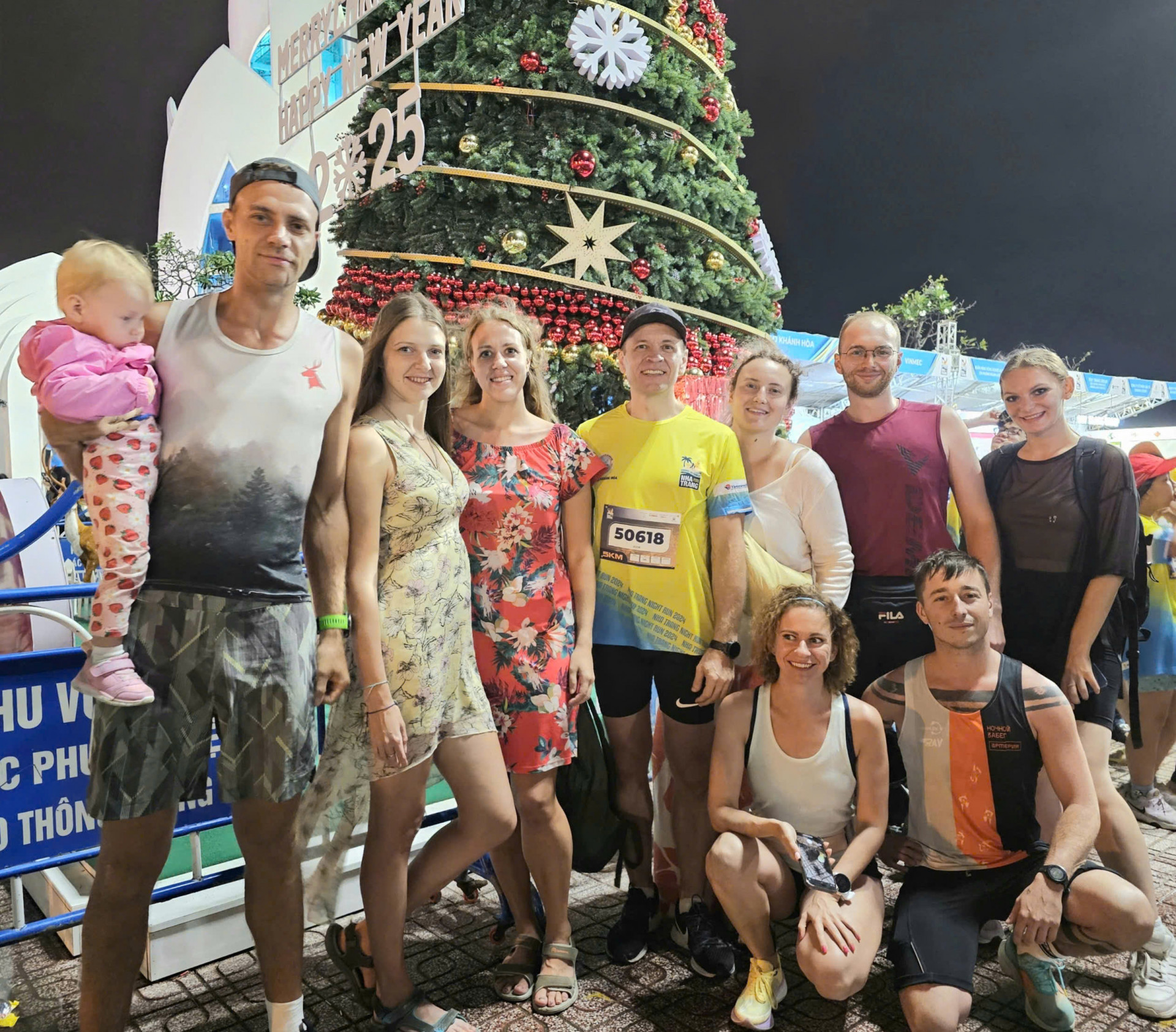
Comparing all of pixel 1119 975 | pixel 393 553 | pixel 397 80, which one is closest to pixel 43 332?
pixel 393 553

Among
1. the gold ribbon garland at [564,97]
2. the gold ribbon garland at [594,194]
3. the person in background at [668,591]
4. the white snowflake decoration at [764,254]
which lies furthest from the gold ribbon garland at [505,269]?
the person in background at [668,591]

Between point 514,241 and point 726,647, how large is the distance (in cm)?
248

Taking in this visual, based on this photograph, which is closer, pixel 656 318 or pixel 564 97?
pixel 656 318

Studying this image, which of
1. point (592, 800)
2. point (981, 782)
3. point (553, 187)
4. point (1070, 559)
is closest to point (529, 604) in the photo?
point (592, 800)

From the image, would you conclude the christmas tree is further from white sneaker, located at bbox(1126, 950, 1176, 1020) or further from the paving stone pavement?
white sneaker, located at bbox(1126, 950, 1176, 1020)

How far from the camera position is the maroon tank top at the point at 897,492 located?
2672mm

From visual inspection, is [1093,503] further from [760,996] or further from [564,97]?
[564,97]

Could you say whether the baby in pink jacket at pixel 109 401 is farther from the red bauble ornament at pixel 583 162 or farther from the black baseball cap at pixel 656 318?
the red bauble ornament at pixel 583 162

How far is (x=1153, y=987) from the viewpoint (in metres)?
2.23

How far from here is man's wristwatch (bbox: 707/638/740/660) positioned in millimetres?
2451

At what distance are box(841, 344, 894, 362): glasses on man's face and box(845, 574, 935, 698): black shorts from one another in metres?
0.74

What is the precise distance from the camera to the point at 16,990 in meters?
2.30

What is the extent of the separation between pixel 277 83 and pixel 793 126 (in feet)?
53.0

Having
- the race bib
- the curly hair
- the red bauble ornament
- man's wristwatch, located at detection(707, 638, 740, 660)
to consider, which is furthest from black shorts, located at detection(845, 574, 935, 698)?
the red bauble ornament
